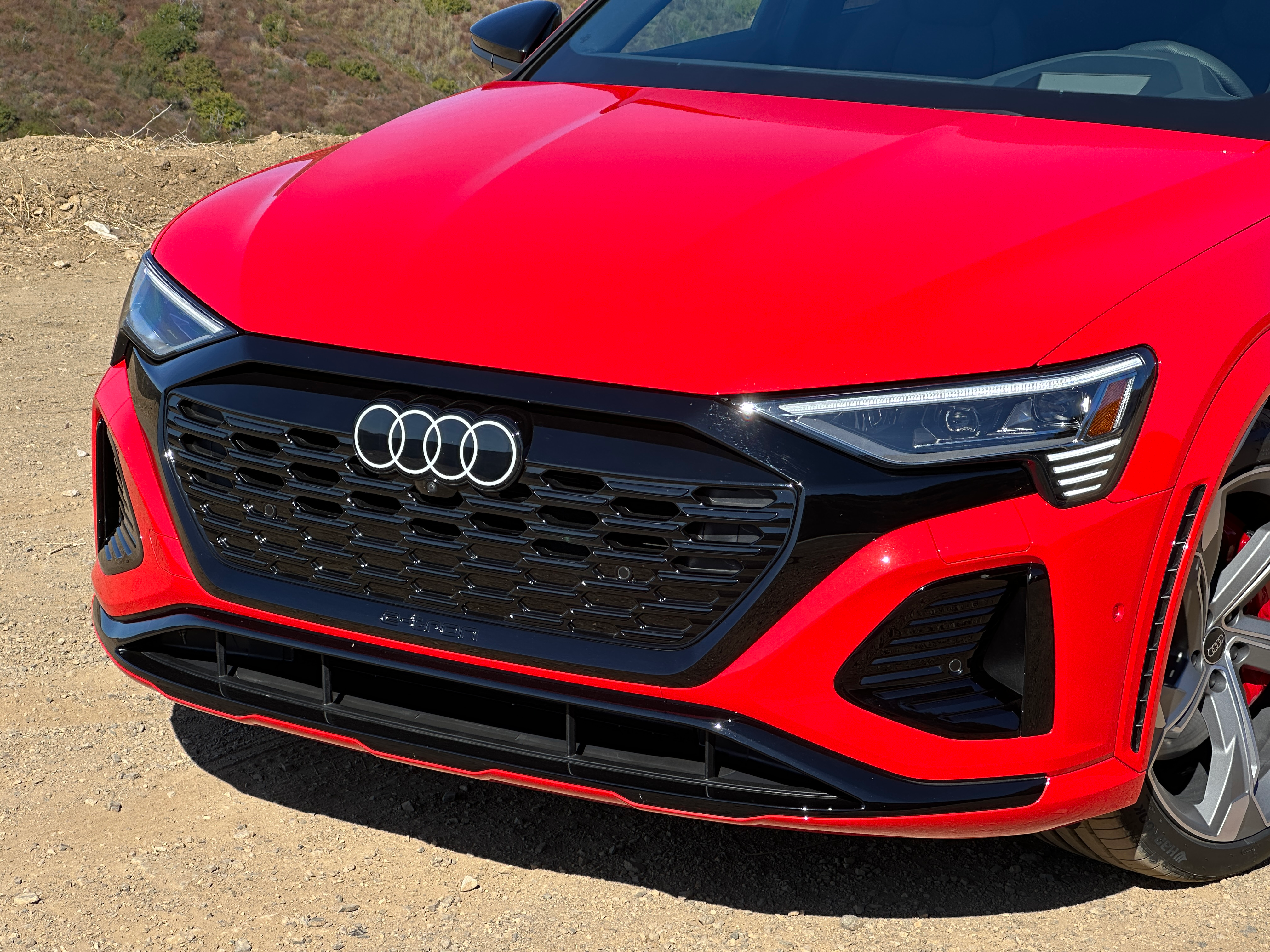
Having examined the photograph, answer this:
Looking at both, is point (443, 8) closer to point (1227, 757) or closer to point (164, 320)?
point (164, 320)

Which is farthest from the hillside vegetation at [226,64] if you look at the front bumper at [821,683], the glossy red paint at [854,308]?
the front bumper at [821,683]

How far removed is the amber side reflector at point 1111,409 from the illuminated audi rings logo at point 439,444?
836 mm

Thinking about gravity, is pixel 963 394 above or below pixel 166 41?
above

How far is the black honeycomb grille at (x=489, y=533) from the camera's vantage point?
2078 mm

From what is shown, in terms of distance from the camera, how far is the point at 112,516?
8.82ft

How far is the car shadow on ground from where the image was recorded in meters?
2.66

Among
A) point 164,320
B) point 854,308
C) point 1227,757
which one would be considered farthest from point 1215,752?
point 164,320

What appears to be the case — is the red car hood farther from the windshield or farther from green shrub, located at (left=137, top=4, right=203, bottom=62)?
green shrub, located at (left=137, top=4, right=203, bottom=62)

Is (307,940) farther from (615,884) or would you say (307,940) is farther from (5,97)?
(5,97)

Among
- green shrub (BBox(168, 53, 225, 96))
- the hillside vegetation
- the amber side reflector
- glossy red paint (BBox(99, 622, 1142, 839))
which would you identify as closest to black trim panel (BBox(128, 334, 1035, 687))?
the amber side reflector

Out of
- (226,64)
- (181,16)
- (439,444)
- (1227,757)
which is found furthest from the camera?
(181,16)

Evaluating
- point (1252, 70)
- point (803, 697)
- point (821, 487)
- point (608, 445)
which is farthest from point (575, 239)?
point (1252, 70)

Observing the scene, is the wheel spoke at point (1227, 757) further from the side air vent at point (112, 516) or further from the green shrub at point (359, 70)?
the green shrub at point (359, 70)

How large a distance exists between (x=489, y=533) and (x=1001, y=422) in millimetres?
780
